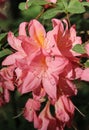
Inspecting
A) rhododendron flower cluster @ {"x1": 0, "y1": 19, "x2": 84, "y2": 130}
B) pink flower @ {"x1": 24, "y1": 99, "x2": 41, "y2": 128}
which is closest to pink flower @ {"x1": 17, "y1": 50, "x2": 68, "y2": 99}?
rhododendron flower cluster @ {"x1": 0, "y1": 19, "x2": 84, "y2": 130}

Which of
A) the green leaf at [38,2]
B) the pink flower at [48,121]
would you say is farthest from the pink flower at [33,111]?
the green leaf at [38,2]

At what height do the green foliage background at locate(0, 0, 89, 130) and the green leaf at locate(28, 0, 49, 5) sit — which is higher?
the green leaf at locate(28, 0, 49, 5)

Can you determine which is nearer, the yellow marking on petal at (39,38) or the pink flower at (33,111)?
the yellow marking on petal at (39,38)

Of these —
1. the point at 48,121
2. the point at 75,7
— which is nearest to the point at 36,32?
the point at 75,7

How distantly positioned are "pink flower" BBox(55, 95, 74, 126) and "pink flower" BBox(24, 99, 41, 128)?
0.07 m

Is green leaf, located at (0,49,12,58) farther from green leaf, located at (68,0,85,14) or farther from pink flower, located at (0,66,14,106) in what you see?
green leaf, located at (68,0,85,14)

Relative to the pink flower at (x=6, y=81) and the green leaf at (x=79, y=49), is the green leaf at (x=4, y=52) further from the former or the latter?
the green leaf at (x=79, y=49)

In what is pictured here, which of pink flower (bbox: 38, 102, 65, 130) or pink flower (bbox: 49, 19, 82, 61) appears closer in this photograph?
pink flower (bbox: 49, 19, 82, 61)

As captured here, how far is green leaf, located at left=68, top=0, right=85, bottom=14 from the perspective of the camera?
96 cm

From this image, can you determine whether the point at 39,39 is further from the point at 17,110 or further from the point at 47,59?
the point at 17,110

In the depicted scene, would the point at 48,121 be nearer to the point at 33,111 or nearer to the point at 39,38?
the point at 33,111

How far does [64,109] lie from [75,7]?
0.24 m

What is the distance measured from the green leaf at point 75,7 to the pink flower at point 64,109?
20 centimetres

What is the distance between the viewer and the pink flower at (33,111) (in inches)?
39.9
